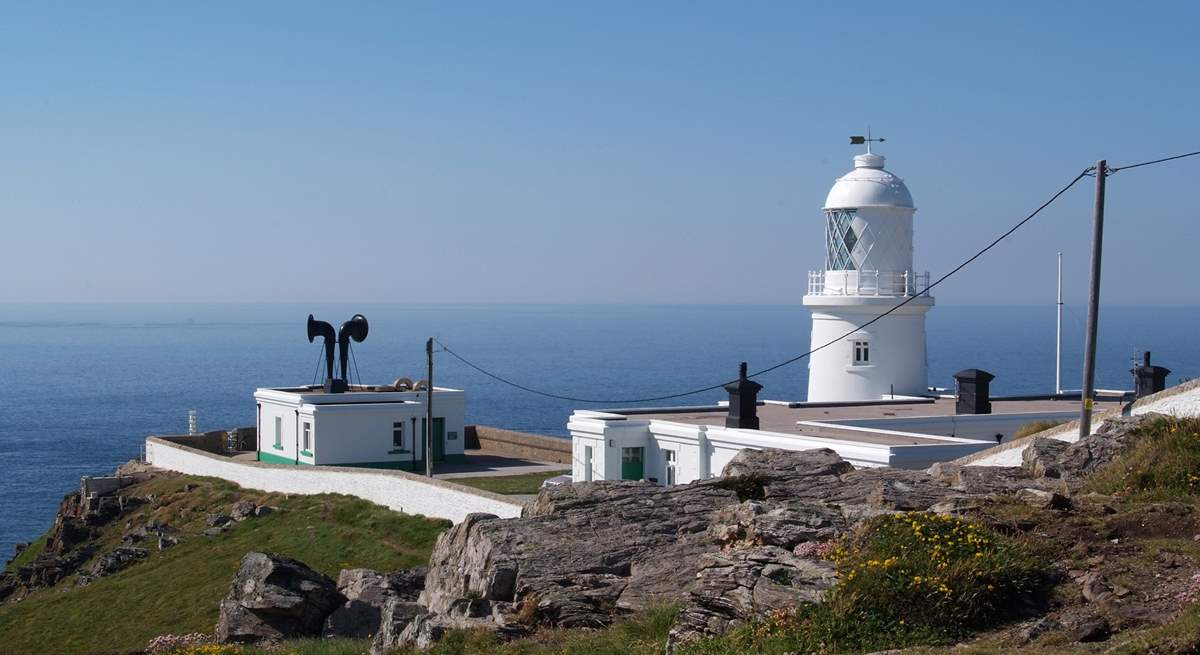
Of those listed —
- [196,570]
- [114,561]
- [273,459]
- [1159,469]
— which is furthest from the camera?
[273,459]

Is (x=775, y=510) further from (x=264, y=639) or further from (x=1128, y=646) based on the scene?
(x=264, y=639)

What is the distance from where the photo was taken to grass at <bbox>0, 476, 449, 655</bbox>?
81.8ft

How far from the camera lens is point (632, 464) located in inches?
1123

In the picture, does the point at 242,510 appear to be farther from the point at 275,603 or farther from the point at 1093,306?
the point at 1093,306

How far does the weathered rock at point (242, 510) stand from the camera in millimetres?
32219

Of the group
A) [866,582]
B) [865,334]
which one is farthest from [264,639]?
[865,334]

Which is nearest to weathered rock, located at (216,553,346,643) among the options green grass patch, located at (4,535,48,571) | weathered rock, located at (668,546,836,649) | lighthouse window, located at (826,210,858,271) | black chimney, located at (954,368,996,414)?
weathered rock, located at (668,546,836,649)

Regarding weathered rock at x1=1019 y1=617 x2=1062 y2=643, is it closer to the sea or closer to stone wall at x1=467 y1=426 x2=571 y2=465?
stone wall at x1=467 y1=426 x2=571 y2=465

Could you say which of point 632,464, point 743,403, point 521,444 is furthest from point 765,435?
point 521,444

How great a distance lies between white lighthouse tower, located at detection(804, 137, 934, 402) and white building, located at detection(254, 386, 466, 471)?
11.7 m

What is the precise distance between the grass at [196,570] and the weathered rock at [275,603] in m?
6.28

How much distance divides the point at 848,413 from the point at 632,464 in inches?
242

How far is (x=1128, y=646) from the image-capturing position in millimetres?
8344

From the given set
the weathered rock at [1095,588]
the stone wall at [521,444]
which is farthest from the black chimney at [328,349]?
the weathered rock at [1095,588]
